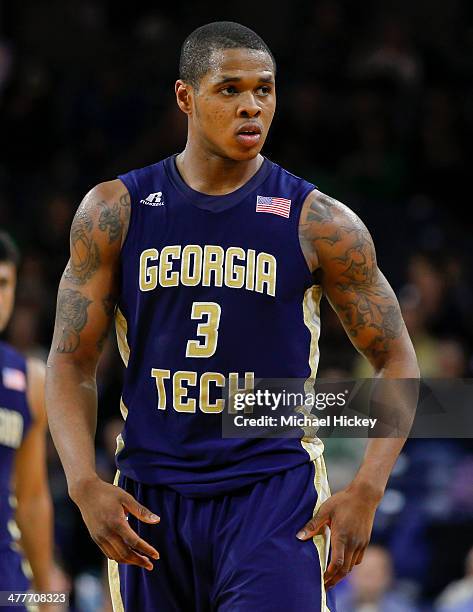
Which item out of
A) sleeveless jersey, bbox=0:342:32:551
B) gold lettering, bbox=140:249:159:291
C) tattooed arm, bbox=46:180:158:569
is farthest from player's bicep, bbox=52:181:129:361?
sleeveless jersey, bbox=0:342:32:551

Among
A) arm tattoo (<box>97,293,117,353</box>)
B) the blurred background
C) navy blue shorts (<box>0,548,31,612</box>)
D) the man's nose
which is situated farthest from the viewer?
the blurred background

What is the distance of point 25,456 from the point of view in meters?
5.94

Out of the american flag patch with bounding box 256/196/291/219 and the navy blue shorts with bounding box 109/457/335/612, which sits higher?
the american flag patch with bounding box 256/196/291/219

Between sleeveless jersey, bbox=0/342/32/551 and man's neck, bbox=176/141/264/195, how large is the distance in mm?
1987

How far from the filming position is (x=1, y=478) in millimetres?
5684

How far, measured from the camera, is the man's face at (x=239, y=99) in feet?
13.5

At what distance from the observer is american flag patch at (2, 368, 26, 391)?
6.00m

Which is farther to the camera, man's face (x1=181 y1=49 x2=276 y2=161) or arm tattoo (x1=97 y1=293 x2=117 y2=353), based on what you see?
arm tattoo (x1=97 y1=293 x2=117 y2=353)

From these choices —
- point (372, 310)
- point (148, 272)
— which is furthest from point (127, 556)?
point (372, 310)

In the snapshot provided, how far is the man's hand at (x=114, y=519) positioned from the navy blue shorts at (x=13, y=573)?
5.30 feet

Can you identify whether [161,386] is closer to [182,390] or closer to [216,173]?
[182,390]

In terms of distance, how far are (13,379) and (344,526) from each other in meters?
2.51

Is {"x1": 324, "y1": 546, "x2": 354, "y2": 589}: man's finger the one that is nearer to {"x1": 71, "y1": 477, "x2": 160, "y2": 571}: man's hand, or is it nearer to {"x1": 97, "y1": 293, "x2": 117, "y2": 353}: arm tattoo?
{"x1": 71, "y1": 477, "x2": 160, "y2": 571}: man's hand

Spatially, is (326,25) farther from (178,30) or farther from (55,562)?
(55,562)
